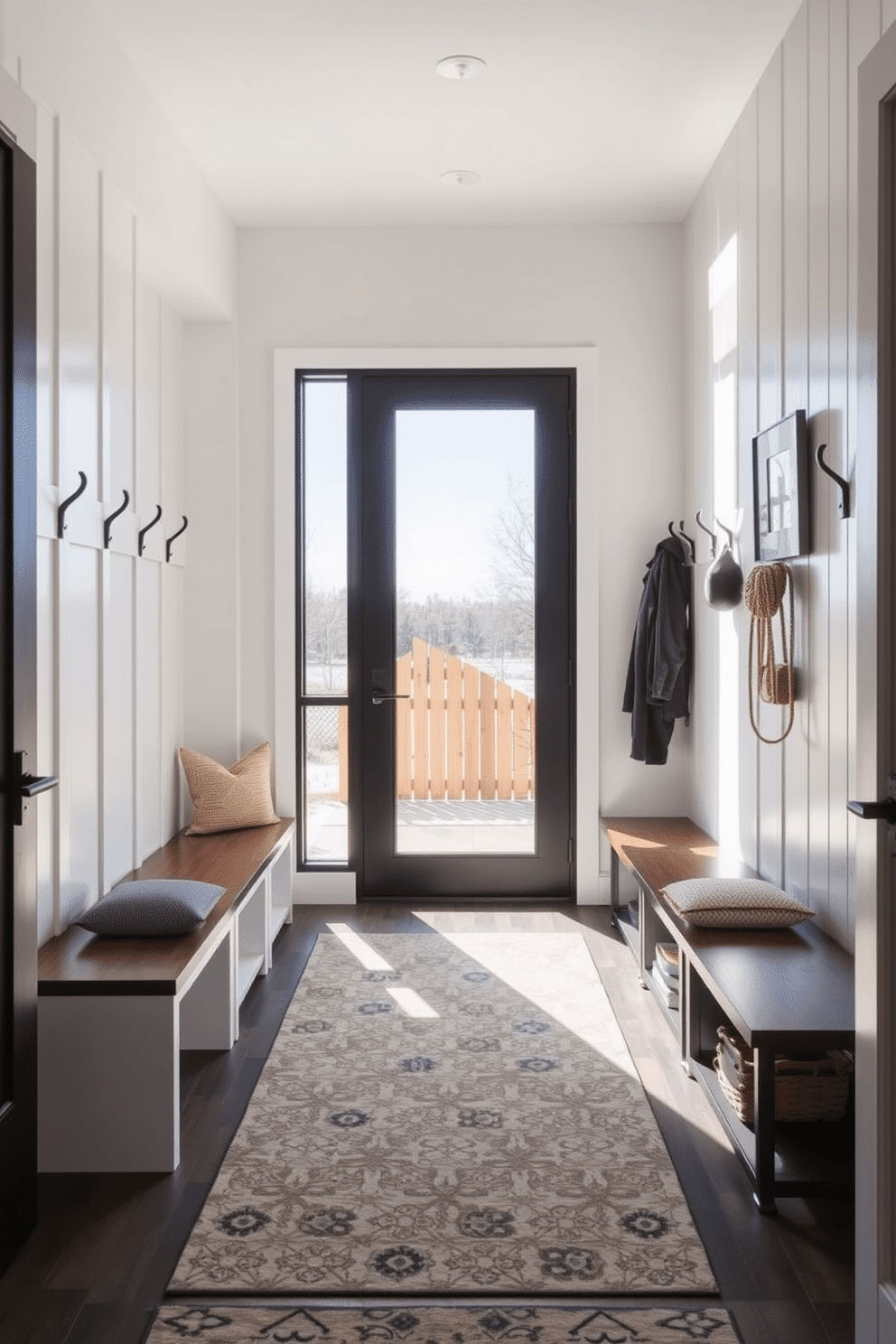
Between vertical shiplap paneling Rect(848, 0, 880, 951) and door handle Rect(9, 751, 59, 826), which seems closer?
door handle Rect(9, 751, 59, 826)

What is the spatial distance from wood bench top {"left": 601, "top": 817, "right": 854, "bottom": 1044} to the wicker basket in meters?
0.18

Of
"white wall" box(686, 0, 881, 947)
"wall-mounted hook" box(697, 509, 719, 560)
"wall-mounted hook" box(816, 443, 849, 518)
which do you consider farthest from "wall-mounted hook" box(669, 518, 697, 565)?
"wall-mounted hook" box(816, 443, 849, 518)

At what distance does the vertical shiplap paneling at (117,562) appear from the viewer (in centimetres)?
326

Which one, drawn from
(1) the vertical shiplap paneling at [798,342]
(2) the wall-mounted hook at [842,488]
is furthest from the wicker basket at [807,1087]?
(2) the wall-mounted hook at [842,488]

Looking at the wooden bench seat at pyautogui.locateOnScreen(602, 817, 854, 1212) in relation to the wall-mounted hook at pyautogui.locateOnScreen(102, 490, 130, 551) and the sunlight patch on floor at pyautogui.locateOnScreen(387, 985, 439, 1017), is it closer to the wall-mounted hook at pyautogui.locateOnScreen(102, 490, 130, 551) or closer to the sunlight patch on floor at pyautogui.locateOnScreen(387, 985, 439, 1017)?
the sunlight patch on floor at pyautogui.locateOnScreen(387, 985, 439, 1017)

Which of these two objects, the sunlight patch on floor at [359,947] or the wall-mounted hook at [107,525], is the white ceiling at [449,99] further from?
the sunlight patch on floor at [359,947]

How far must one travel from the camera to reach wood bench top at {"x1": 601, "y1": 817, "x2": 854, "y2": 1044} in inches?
87.0

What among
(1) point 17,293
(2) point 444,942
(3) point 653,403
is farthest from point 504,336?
(1) point 17,293

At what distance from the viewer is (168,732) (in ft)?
13.9

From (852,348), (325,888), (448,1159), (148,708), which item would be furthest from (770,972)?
(325,888)

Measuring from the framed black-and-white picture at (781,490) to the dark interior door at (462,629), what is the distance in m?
1.47

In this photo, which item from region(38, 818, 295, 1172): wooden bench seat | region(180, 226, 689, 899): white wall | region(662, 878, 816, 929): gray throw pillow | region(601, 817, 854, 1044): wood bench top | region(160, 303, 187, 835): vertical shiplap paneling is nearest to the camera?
region(601, 817, 854, 1044): wood bench top

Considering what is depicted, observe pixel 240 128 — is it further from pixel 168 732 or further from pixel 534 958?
pixel 534 958

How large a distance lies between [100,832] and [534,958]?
1.62 meters
